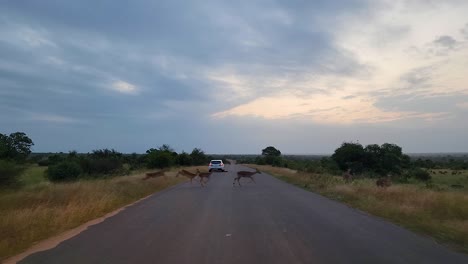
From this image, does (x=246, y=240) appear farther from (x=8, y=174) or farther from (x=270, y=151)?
(x=270, y=151)

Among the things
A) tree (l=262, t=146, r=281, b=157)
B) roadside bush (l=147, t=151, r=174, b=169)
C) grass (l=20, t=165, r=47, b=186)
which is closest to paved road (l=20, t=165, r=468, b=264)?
grass (l=20, t=165, r=47, b=186)

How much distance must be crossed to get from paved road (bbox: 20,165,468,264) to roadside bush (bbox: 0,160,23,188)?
32.0ft

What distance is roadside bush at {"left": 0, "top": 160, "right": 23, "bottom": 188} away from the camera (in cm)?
2253

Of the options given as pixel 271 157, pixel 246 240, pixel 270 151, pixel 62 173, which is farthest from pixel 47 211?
pixel 270 151

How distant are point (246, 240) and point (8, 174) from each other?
16.8m

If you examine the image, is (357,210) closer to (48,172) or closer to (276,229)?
(276,229)

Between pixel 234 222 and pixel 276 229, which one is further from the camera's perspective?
pixel 234 222

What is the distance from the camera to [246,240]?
10.3 m

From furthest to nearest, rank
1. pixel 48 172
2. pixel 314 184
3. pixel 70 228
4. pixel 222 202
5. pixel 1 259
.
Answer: pixel 48 172, pixel 314 184, pixel 222 202, pixel 70 228, pixel 1 259

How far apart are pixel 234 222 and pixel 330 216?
3343 mm

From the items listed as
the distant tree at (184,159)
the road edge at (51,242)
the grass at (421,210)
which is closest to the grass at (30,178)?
the road edge at (51,242)

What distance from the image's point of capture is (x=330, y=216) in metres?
14.8

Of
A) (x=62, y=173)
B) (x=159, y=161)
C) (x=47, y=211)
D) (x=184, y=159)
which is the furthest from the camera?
(x=184, y=159)

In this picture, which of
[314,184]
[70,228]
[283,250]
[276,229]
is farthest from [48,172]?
[283,250]
